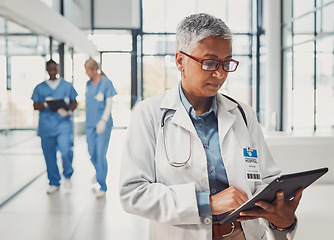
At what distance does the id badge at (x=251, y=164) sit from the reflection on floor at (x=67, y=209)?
1712 mm

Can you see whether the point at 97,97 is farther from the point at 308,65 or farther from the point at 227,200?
the point at 308,65

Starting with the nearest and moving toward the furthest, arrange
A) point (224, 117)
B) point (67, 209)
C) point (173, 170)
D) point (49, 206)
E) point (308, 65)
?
point (173, 170)
point (224, 117)
point (67, 209)
point (49, 206)
point (308, 65)

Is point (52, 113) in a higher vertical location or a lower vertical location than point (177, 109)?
lower

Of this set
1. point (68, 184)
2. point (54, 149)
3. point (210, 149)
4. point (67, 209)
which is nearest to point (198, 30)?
point (210, 149)

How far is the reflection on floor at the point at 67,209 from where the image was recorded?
350 centimetres

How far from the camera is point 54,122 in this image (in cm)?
596

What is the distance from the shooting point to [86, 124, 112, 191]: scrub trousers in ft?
19.2

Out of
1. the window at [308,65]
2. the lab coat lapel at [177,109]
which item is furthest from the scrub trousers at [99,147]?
the window at [308,65]

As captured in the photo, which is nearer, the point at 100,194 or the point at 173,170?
the point at 173,170

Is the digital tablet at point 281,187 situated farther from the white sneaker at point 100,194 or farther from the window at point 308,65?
the window at point 308,65

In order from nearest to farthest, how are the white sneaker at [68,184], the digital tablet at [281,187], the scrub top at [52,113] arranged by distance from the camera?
the digital tablet at [281,187], the scrub top at [52,113], the white sneaker at [68,184]

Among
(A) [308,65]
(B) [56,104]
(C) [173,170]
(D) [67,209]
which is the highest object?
(A) [308,65]

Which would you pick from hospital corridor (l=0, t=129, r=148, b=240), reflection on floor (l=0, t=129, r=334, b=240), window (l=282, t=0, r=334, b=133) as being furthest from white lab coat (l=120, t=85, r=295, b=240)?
window (l=282, t=0, r=334, b=133)

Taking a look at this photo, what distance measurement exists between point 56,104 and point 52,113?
0.14 metres
